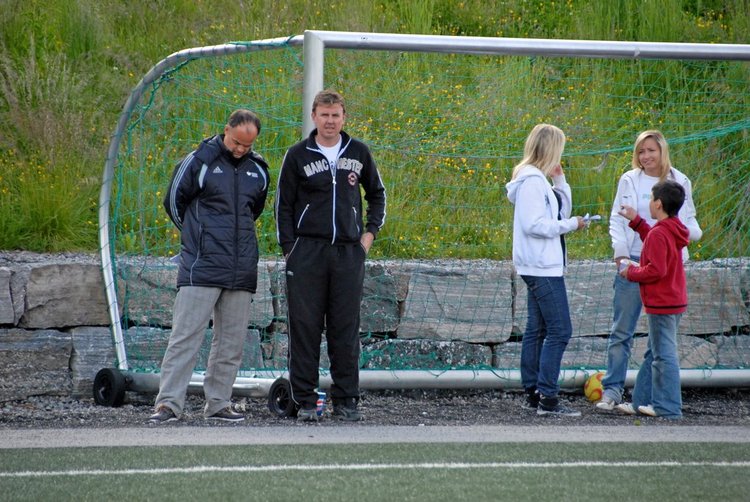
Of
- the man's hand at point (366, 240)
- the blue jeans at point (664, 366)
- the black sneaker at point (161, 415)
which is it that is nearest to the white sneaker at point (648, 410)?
the blue jeans at point (664, 366)

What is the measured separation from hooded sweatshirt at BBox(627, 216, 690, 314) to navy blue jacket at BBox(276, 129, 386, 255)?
164 centimetres

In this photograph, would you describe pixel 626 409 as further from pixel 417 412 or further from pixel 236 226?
pixel 236 226

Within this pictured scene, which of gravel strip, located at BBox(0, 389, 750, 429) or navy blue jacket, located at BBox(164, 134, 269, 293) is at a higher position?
navy blue jacket, located at BBox(164, 134, 269, 293)

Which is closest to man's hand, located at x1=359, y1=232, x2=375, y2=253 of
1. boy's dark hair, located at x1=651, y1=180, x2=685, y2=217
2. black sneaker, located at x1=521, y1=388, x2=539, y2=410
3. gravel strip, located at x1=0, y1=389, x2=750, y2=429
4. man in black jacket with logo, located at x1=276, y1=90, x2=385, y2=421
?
man in black jacket with logo, located at x1=276, y1=90, x2=385, y2=421

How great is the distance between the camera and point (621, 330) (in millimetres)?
7086

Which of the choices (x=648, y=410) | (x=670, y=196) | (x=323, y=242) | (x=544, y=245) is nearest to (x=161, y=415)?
A: (x=323, y=242)

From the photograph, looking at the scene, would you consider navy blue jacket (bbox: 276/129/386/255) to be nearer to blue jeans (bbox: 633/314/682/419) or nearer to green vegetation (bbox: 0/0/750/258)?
green vegetation (bbox: 0/0/750/258)

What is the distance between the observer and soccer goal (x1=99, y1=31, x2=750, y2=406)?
765 centimetres

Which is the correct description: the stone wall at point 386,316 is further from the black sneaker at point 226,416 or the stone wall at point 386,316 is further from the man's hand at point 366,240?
the man's hand at point 366,240

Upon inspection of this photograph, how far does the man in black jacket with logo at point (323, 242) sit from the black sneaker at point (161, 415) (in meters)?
0.73

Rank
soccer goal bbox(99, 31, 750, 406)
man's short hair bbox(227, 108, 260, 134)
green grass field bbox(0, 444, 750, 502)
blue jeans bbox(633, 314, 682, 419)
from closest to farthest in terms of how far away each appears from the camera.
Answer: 1. green grass field bbox(0, 444, 750, 502)
2. man's short hair bbox(227, 108, 260, 134)
3. blue jeans bbox(633, 314, 682, 419)
4. soccer goal bbox(99, 31, 750, 406)

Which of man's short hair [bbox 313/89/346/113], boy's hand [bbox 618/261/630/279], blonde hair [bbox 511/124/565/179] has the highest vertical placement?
man's short hair [bbox 313/89/346/113]

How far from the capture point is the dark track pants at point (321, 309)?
645 centimetres

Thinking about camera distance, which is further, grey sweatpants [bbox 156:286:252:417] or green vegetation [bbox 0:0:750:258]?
green vegetation [bbox 0:0:750:258]
